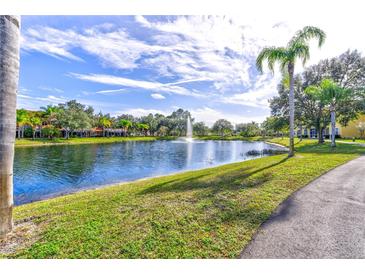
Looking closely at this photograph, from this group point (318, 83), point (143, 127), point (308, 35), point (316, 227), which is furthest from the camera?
point (143, 127)

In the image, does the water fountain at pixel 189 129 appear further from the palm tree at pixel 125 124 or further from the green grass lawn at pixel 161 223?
the green grass lawn at pixel 161 223

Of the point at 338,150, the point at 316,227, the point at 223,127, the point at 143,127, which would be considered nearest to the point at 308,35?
the point at 338,150

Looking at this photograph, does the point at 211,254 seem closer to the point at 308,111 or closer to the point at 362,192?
the point at 362,192

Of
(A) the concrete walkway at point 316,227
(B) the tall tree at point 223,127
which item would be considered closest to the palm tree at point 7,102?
(A) the concrete walkway at point 316,227

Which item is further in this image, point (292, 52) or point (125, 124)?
point (125, 124)

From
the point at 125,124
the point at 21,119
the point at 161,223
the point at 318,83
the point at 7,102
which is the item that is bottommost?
the point at 161,223

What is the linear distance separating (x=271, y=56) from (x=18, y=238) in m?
15.5

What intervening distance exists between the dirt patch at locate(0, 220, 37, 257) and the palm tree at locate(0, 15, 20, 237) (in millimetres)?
191

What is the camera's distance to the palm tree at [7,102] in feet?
13.0

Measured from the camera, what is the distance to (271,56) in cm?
1332

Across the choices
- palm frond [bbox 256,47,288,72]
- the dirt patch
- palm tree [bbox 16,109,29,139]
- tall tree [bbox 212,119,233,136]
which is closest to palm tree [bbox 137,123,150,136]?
tall tree [bbox 212,119,233,136]

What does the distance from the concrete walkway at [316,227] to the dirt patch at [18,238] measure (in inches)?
171

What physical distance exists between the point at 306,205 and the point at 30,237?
6918 millimetres

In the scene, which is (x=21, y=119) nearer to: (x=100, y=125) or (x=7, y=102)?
(x=100, y=125)
